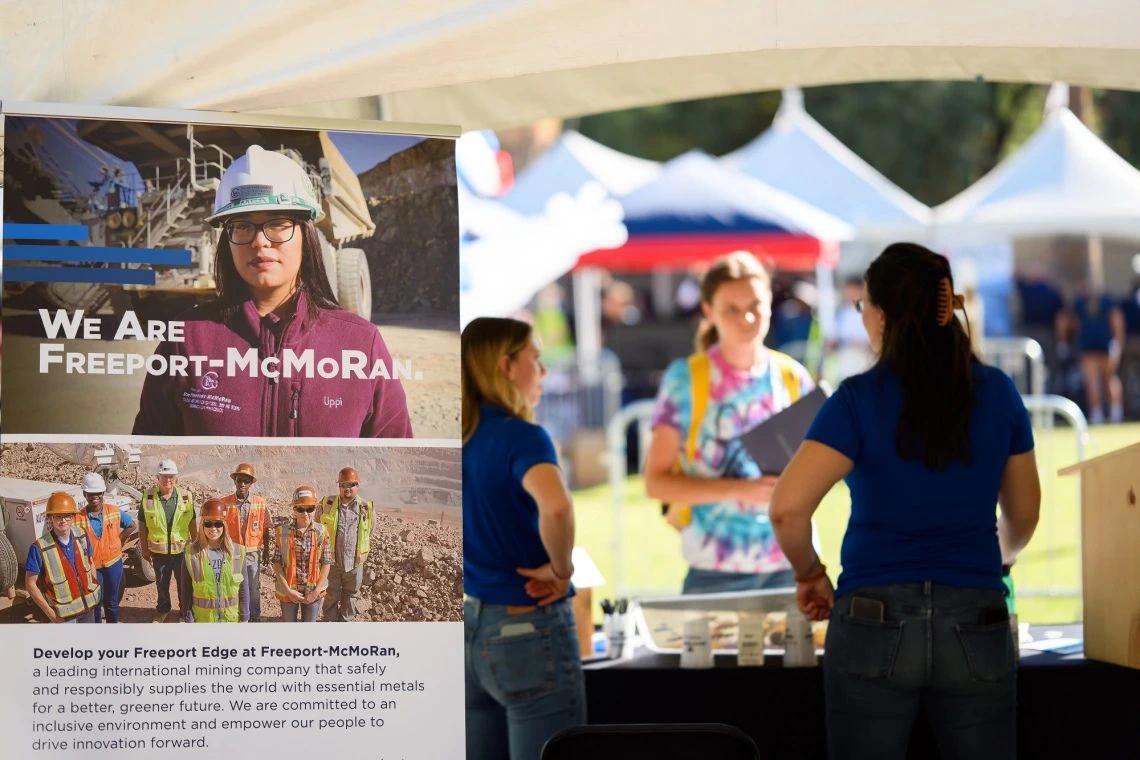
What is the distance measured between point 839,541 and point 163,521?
292 inches

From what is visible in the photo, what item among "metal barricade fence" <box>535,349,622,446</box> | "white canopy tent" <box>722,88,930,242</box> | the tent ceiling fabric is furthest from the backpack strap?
"metal barricade fence" <box>535,349,622,446</box>

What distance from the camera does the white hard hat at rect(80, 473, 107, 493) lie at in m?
2.26

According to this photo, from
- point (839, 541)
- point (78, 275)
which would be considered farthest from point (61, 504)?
point (839, 541)

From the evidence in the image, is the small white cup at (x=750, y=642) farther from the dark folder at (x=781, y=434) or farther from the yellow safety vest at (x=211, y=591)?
the yellow safety vest at (x=211, y=591)

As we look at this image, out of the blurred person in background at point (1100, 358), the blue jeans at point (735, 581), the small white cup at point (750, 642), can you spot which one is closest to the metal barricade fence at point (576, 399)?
the blurred person in background at point (1100, 358)

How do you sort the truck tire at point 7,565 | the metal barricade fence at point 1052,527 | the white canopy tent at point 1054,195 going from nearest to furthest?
the truck tire at point 7,565 → the metal barricade fence at point 1052,527 → the white canopy tent at point 1054,195

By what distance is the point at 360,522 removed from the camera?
2311 mm

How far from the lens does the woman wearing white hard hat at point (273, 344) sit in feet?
7.50

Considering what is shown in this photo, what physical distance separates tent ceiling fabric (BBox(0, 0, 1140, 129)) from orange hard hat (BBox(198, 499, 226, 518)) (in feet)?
2.39

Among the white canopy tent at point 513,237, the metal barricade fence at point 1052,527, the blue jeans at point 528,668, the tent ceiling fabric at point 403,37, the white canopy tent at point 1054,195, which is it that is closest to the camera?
the tent ceiling fabric at point 403,37

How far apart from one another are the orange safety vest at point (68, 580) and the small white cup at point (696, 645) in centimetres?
165

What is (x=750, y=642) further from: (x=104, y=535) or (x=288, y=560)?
(x=104, y=535)

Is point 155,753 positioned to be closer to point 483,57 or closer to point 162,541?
point 162,541

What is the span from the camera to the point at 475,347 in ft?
10.9
